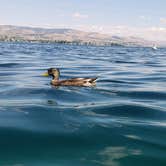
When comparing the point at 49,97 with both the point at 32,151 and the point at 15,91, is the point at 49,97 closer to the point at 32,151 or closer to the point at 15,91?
the point at 15,91

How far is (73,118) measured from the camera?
14.4m

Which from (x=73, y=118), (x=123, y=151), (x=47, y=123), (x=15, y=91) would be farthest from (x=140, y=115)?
(x=15, y=91)

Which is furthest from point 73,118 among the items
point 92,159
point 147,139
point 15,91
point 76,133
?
point 15,91

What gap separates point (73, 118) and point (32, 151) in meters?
4.21

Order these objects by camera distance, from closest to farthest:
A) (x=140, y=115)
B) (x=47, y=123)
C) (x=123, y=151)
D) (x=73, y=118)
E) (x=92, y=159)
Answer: (x=92, y=159) → (x=123, y=151) → (x=47, y=123) → (x=73, y=118) → (x=140, y=115)

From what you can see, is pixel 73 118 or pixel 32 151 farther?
pixel 73 118

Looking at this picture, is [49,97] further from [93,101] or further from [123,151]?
[123,151]

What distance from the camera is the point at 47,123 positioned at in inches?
530

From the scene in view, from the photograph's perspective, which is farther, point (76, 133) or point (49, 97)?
point (49, 97)

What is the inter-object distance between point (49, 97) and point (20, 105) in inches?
118

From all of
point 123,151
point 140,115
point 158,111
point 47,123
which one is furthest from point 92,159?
point 158,111

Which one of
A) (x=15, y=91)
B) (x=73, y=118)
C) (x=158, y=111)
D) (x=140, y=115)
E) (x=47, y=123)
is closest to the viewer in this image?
(x=47, y=123)

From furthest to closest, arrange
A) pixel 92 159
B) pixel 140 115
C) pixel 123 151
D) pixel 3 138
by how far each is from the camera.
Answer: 1. pixel 140 115
2. pixel 3 138
3. pixel 123 151
4. pixel 92 159

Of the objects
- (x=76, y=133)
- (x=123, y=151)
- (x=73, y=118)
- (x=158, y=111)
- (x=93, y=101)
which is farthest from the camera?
(x=93, y=101)
